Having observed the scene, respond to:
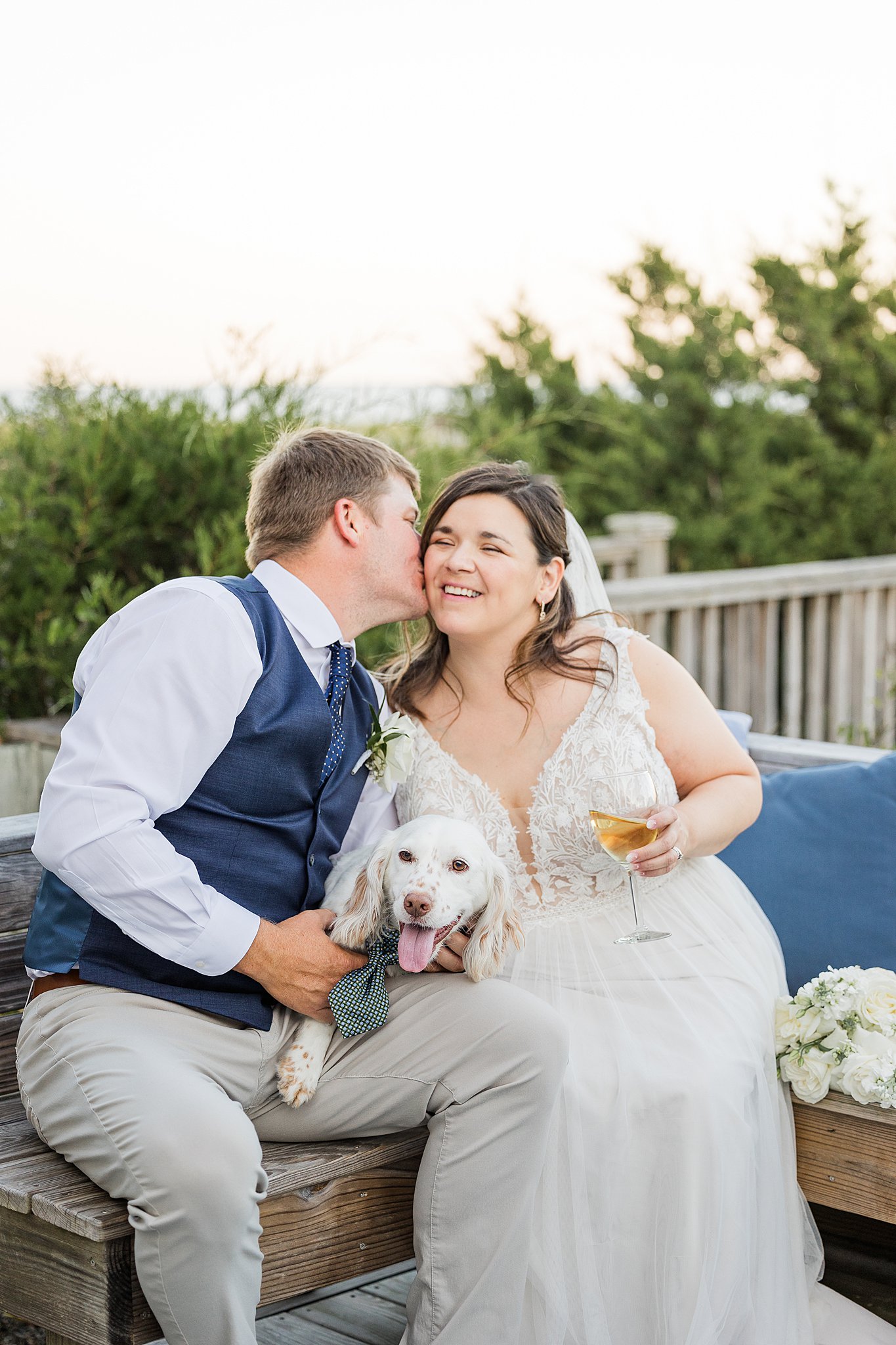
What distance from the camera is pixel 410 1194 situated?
2.40m

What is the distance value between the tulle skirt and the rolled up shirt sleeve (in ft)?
2.51

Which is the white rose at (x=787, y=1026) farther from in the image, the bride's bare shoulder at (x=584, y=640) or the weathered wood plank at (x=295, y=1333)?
the weathered wood plank at (x=295, y=1333)

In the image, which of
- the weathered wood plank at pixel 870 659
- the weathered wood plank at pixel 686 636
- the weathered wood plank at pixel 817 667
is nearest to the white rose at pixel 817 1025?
the weathered wood plank at pixel 686 636

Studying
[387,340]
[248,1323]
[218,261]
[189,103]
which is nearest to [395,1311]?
[248,1323]

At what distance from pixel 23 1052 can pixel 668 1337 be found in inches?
51.5

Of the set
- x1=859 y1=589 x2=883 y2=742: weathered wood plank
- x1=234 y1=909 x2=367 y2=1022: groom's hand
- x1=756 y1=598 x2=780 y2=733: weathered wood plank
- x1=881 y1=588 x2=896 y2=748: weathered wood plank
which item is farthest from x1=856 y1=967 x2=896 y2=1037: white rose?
x1=881 y1=588 x2=896 y2=748: weathered wood plank

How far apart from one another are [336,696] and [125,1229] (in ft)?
3.50

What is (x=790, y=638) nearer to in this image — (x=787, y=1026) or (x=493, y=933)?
(x=787, y=1026)

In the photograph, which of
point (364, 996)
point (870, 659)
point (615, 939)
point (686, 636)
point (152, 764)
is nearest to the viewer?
point (152, 764)

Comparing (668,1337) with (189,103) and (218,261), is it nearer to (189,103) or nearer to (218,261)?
(218,261)

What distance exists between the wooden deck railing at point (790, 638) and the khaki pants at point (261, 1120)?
318 cm

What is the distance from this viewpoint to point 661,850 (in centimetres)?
245

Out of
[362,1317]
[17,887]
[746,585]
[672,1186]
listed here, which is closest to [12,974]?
[17,887]

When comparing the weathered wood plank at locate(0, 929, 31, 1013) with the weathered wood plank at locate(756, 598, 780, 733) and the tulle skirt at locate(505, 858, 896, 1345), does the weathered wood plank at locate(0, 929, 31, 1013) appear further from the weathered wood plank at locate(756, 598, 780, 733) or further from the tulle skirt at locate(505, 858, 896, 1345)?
the weathered wood plank at locate(756, 598, 780, 733)
